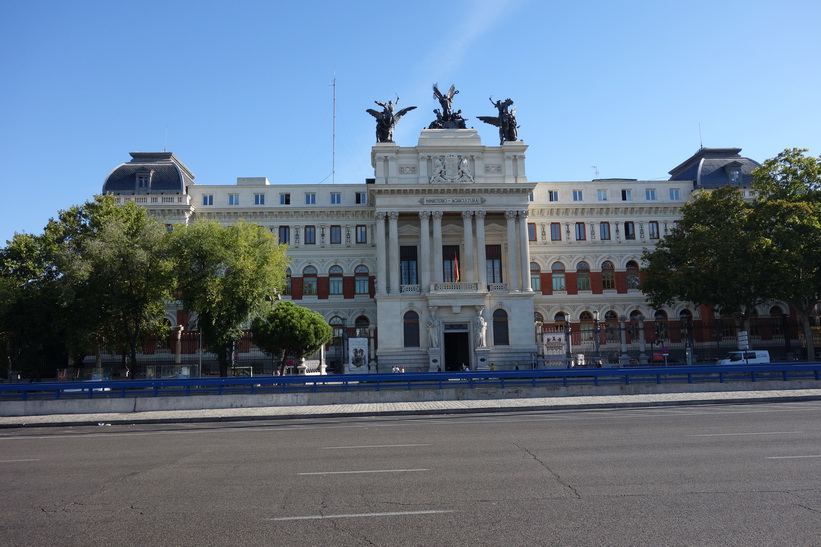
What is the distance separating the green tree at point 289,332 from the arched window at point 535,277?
21159mm

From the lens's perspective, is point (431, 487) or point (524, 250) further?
point (524, 250)

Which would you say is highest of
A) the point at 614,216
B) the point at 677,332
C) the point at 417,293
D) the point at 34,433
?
the point at 614,216

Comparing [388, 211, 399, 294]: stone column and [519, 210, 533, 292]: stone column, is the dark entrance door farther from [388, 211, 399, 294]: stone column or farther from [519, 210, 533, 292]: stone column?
[519, 210, 533, 292]: stone column

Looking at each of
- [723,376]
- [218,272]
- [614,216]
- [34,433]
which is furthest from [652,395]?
[614,216]

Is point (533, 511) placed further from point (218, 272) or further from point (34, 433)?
point (218, 272)

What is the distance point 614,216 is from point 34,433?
49.3m

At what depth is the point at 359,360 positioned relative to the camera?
1663 inches

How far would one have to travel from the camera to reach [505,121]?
2120 inches

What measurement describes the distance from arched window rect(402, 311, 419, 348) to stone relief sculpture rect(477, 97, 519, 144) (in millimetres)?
17140

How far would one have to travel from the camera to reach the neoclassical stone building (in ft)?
165

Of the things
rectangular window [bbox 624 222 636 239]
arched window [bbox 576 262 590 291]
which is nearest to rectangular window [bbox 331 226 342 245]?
arched window [bbox 576 262 590 291]

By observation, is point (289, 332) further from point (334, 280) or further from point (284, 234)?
point (284, 234)

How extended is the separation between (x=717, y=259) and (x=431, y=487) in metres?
42.0

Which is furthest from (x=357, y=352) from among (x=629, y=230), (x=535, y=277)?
(x=629, y=230)
